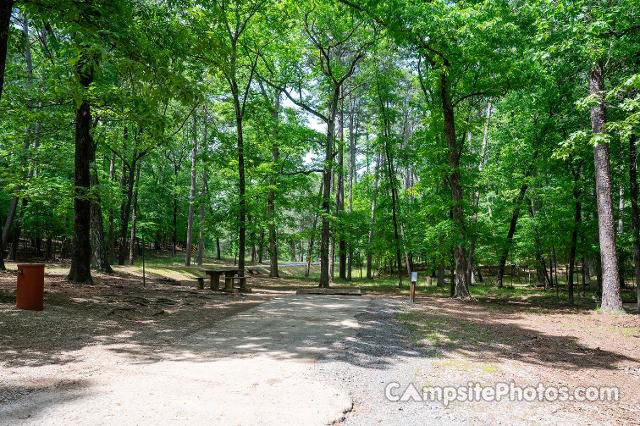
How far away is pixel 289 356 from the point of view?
505cm

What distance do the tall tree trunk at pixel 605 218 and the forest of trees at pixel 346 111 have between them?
0.04 metres

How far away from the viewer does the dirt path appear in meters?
3.15

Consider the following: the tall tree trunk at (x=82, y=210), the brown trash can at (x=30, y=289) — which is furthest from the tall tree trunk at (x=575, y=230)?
the tall tree trunk at (x=82, y=210)

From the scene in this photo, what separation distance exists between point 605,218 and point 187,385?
1201 centimetres

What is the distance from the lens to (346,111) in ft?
86.0

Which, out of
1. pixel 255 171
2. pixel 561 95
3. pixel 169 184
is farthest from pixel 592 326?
pixel 169 184

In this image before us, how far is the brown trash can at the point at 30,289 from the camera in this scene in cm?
662

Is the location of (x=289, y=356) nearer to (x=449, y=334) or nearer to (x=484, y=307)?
(x=449, y=334)

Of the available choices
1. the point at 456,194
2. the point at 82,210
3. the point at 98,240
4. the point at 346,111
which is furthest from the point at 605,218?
the point at 346,111

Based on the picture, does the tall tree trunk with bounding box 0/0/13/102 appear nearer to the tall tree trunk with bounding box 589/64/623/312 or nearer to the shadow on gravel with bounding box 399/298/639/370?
the shadow on gravel with bounding box 399/298/639/370

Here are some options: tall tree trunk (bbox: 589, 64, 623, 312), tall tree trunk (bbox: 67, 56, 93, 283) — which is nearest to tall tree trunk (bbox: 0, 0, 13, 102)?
tall tree trunk (bbox: 67, 56, 93, 283)

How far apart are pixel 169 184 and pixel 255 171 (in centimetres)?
1628

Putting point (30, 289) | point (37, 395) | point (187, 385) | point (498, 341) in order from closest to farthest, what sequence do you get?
1. point (37, 395)
2. point (187, 385)
3. point (30, 289)
4. point (498, 341)

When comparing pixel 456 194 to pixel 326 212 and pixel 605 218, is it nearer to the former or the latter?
pixel 605 218
